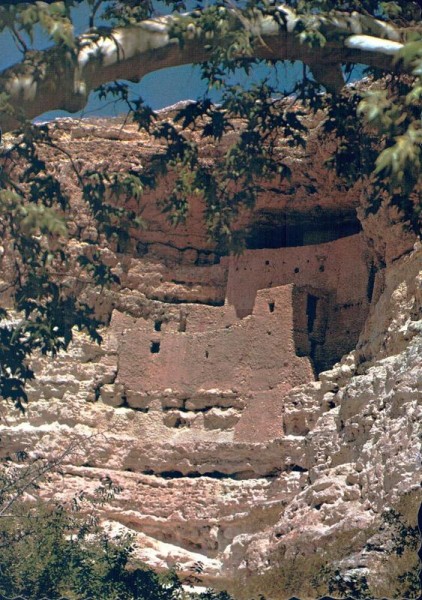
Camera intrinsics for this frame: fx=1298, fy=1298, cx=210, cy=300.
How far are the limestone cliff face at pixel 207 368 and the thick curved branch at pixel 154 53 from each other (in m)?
11.6

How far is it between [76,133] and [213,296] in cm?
474

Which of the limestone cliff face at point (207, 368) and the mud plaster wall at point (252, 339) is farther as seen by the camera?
the mud plaster wall at point (252, 339)

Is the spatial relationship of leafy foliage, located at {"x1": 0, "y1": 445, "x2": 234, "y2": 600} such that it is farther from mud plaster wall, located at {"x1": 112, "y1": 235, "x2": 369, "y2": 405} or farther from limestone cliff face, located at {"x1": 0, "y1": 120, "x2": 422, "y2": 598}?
mud plaster wall, located at {"x1": 112, "y1": 235, "x2": 369, "y2": 405}

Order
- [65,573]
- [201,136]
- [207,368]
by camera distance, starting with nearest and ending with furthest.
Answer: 1. [201,136]
2. [65,573]
3. [207,368]

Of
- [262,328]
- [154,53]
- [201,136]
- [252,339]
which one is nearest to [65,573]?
[201,136]

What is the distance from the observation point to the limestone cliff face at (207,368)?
24.9 meters

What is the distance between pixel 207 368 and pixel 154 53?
58.5 ft

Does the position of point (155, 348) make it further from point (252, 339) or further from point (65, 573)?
point (65, 573)

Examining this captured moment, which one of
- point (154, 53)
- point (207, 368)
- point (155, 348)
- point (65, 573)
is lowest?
point (207, 368)

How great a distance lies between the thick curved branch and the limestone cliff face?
11555mm

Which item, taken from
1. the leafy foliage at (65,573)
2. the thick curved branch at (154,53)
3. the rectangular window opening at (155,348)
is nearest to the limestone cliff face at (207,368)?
the rectangular window opening at (155,348)

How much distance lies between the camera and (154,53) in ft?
31.7

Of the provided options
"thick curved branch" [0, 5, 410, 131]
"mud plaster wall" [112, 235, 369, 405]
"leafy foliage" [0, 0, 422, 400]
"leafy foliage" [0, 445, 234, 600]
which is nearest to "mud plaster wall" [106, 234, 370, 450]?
"mud plaster wall" [112, 235, 369, 405]

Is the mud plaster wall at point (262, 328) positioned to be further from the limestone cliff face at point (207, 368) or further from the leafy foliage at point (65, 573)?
the leafy foliage at point (65, 573)
